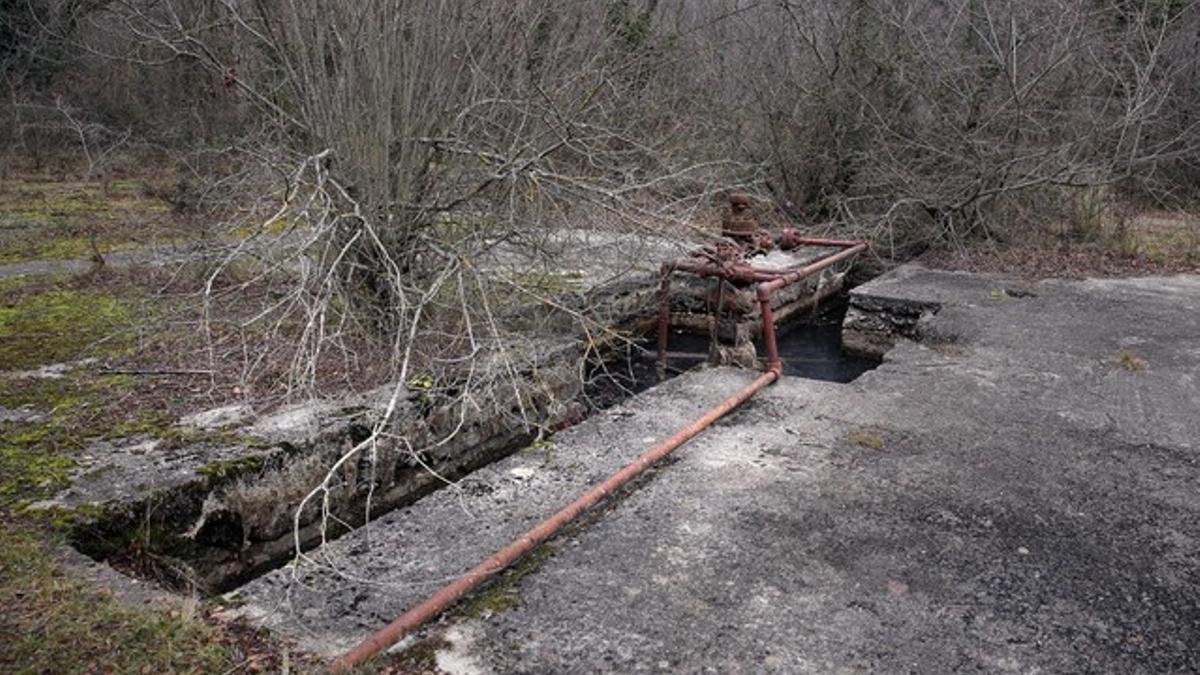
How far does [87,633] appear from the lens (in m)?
2.65

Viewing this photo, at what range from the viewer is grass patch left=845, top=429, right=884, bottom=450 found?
181 inches

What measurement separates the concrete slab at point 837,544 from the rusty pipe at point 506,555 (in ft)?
0.27

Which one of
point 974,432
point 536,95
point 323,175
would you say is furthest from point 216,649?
point 536,95

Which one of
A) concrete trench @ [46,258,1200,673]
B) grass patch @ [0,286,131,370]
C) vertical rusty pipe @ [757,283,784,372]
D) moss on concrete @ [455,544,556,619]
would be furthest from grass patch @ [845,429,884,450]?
grass patch @ [0,286,131,370]

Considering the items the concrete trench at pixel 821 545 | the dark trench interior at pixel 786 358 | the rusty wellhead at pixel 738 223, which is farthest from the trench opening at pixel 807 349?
the concrete trench at pixel 821 545

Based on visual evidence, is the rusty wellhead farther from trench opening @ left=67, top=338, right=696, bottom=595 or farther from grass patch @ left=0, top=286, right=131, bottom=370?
grass patch @ left=0, top=286, right=131, bottom=370

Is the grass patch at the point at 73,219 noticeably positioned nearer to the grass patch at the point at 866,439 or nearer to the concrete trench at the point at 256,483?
the concrete trench at the point at 256,483

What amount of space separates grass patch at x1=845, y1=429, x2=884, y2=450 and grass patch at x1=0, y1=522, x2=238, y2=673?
3.02 meters

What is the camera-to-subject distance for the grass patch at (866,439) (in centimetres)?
461

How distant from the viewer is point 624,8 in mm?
8398

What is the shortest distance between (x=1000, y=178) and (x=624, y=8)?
185 inches

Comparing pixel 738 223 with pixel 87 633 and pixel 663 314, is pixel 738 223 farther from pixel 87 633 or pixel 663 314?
pixel 87 633

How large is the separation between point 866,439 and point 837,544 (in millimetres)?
1192

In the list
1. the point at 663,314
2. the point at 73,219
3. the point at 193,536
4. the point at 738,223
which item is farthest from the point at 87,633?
the point at 73,219
